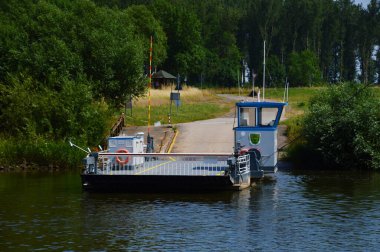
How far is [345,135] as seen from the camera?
49875 mm

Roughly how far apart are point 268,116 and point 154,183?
29.2ft

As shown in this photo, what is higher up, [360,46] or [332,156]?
[360,46]

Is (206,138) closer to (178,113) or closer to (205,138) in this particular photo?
(205,138)

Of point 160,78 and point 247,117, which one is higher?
point 160,78

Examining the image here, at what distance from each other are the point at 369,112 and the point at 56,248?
2907 cm

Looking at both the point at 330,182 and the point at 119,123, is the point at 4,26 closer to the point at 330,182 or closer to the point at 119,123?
the point at 119,123

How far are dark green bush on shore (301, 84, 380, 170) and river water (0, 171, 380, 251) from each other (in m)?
6.27

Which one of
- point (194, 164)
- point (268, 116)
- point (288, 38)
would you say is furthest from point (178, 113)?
point (288, 38)

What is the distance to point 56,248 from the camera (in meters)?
25.8

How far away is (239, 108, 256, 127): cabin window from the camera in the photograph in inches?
1706

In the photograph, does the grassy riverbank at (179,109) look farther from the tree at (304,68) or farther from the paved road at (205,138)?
the tree at (304,68)

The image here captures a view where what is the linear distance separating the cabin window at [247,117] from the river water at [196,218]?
3303 millimetres

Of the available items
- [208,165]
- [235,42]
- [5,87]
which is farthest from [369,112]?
[235,42]

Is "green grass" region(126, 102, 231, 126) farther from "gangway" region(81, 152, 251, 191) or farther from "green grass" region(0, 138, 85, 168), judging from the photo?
"gangway" region(81, 152, 251, 191)
